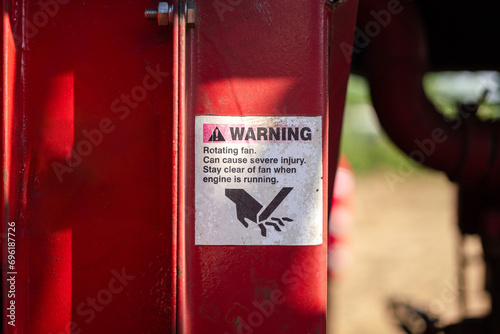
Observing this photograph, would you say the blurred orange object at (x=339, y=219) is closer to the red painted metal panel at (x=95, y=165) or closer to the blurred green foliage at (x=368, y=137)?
the red painted metal panel at (x=95, y=165)

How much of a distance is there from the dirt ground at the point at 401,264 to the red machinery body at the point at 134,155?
6.19 ft

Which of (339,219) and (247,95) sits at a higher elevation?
(247,95)

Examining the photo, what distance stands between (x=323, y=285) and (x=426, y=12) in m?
1.85

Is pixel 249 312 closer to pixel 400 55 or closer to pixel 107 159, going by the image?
pixel 107 159

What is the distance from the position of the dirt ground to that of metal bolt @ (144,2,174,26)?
7.01ft

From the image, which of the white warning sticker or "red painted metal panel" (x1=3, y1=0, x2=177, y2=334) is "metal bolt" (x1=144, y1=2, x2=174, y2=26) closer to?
"red painted metal panel" (x1=3, y1=0, x2=177, y2=334)

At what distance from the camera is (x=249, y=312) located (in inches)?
34.3

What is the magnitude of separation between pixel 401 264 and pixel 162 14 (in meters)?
4.71

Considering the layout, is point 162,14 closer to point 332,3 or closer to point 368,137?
point 332,3

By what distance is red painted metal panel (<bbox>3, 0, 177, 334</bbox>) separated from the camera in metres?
Result: 0.88

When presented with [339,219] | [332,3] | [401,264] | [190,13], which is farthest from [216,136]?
[401,264]

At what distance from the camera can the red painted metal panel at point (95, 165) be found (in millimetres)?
884

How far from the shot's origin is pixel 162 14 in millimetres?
808

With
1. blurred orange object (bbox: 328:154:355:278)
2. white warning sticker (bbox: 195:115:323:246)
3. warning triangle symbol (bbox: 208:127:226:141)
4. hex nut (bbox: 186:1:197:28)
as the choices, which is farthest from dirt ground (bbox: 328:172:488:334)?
hex nut (bbox: 186:1:197:28)
